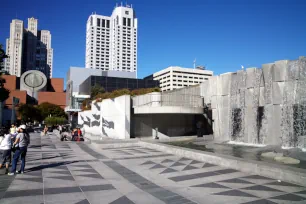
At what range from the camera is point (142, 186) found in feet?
25.4

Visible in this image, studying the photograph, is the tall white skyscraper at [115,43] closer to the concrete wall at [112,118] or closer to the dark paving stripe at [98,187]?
the concrete wall at [112,118]

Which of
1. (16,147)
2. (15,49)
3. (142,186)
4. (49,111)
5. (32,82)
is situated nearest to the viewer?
(142,186)

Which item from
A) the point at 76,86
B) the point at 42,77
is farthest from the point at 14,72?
the point at 76,86

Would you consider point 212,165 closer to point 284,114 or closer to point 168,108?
point 284,114

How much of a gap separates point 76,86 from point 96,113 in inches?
2597

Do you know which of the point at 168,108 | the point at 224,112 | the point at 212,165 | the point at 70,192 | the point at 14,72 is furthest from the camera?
the point at 14,72

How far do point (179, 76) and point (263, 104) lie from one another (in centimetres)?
13581

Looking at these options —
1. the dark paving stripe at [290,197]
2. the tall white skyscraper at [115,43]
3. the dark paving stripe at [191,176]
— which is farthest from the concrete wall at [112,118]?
the tall white skyscraper at [115,43]

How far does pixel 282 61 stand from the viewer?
54.0 ft

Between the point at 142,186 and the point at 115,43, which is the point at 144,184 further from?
the point at 115,43

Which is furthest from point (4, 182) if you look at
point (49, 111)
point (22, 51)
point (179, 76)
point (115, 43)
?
point (22, 51)

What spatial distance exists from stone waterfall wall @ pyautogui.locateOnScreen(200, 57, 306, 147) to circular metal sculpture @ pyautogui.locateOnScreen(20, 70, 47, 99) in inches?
5010

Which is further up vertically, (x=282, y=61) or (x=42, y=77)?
(x=42, y=77)

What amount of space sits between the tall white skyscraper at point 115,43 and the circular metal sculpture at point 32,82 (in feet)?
179
